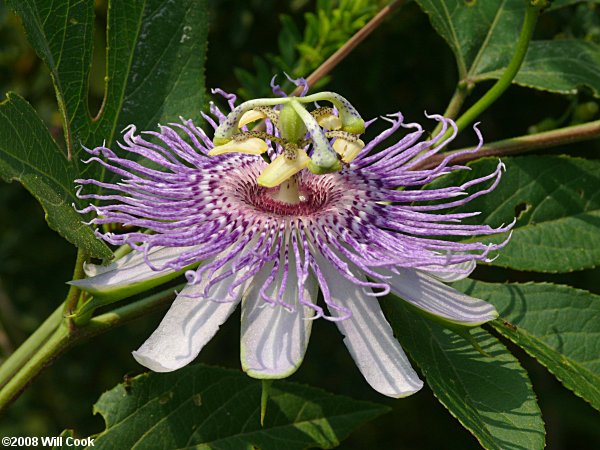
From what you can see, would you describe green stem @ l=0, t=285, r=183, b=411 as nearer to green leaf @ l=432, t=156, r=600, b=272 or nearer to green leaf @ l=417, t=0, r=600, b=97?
green leaf @ l=432, t=156, r=600, b=272

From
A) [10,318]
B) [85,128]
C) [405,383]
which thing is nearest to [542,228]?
[405,383]

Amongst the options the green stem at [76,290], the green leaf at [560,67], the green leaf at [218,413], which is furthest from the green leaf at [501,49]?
the green stem at [76,290]

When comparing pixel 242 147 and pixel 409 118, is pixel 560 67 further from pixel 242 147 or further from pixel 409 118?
pixel 242 147

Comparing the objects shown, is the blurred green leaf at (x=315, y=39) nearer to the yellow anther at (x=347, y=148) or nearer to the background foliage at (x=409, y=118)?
the background foliage at (x=409, y=118)

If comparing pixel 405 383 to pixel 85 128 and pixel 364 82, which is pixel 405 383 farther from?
pixel 364 82

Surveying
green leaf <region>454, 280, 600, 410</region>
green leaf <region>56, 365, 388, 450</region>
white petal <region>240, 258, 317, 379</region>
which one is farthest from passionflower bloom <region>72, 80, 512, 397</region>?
green leaf <region>56, 365, 388, 450</region>

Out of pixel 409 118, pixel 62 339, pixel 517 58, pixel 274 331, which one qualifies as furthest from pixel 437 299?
pixel 409 118
